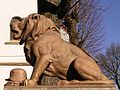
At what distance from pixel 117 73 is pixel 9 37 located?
3107 centimetres

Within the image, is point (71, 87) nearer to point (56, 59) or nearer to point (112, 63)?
point (56, 59)

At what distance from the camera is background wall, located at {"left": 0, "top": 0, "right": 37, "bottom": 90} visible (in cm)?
2456

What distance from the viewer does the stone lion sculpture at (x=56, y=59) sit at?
274 inches

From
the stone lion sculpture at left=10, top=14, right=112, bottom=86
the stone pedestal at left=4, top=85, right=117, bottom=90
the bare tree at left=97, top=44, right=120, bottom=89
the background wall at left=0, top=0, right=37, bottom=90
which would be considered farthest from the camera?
the bare tree at left=97, top=44, right=120, bottom=89

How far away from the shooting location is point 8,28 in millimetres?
25375

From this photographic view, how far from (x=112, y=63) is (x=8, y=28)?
32.5 meters

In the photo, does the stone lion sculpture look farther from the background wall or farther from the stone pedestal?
the background wall

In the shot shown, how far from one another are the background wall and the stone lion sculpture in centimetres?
1708

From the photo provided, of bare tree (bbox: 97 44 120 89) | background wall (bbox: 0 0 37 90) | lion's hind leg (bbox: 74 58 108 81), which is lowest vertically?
bare tree (bbox: 97 44 120 89)

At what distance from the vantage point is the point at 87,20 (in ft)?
109

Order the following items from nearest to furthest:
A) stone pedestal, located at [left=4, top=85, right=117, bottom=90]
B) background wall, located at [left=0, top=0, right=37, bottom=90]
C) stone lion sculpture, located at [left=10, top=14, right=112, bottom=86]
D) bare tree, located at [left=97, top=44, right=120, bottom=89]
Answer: stone pedestal, located at [left=4, top=85, right=117, bottom=90]
stone lion sculpture, located at [left=10, top=14, right=112, bottom=86]
background wall, located at [left=0, top=0, right=37, bottom=90]
bare tree, located at [left=97, top=44, right=120, bottom=89]

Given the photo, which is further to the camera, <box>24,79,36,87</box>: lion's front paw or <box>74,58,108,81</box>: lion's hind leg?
<box>74,58,108,81</box>: lion's hind leg

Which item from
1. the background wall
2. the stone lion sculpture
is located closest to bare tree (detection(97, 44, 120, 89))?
the background wall

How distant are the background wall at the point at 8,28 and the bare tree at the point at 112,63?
26907 mm
